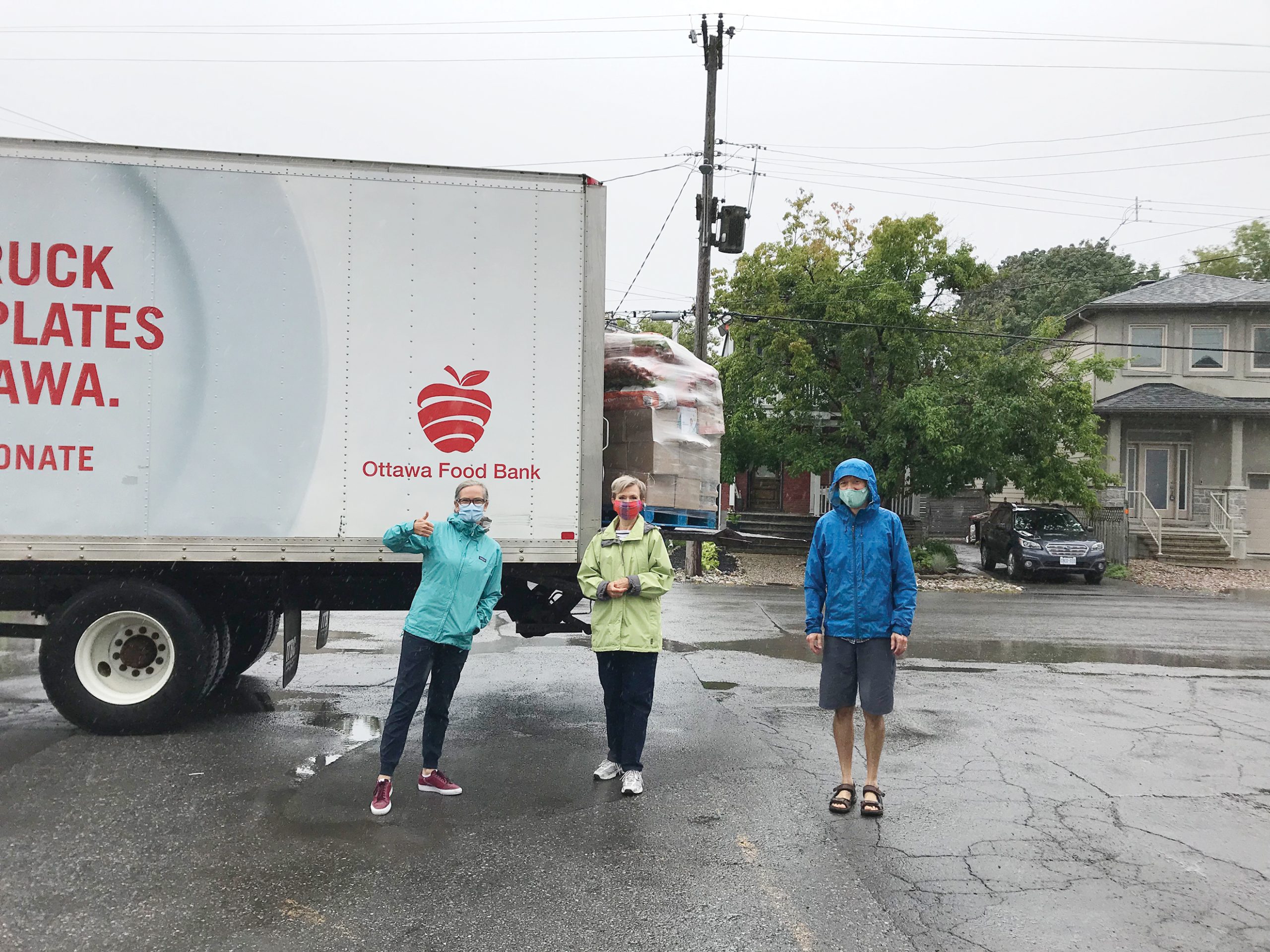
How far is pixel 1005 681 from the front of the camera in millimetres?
9180

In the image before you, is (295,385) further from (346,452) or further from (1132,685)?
(1132,685)

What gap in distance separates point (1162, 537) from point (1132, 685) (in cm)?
1888

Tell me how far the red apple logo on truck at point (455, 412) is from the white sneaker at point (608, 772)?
7.11ft

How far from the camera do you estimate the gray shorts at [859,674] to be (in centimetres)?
524

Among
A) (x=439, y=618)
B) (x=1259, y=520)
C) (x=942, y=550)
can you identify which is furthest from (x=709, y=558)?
(x=1259, y=520)

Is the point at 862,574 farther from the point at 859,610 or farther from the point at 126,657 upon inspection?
the point at 126,657

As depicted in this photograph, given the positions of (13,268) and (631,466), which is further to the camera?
(631,466)

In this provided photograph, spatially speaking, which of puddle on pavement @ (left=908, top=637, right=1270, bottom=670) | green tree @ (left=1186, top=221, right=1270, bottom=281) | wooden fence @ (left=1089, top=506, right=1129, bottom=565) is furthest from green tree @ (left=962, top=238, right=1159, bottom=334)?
puddle on pavement @ (left=908, top=637, right=1270, bottom=670)

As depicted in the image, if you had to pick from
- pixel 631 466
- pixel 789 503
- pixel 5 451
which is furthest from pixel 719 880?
pixel 789 503

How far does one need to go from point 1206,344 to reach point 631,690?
28.8 meters

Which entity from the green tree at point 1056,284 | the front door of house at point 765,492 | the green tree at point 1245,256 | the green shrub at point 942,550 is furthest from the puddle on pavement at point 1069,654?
the green tree at point 1245,256

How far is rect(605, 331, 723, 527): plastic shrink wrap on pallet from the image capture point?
7.02 metres

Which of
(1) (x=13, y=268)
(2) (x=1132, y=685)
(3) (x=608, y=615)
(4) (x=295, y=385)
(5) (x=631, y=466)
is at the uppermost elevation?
(1) (x=13, y=268)

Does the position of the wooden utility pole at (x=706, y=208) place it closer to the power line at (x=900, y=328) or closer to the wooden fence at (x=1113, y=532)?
the power line at (x=900, y=328)
